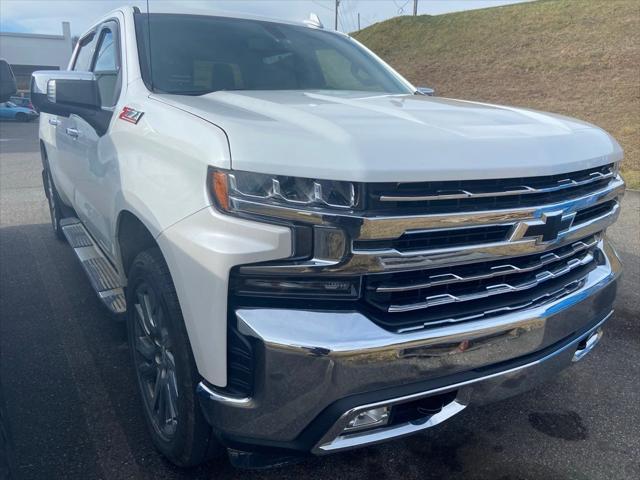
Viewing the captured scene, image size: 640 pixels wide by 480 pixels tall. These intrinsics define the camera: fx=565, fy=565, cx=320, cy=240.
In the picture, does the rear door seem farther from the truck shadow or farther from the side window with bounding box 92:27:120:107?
the truck shadow

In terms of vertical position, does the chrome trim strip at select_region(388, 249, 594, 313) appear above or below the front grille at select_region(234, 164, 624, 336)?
below

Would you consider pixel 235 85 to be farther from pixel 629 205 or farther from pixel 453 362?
pixel 629 205

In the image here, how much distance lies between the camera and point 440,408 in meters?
2.00

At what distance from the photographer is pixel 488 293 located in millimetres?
2006

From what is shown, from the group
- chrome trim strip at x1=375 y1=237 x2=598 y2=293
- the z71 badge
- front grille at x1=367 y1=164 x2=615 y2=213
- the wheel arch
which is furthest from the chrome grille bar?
the z71 badge

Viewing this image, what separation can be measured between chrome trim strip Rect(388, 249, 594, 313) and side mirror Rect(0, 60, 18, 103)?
2.53 meters

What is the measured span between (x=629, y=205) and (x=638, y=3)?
58.2 feet

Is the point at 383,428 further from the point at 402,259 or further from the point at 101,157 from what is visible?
the point at 101,157

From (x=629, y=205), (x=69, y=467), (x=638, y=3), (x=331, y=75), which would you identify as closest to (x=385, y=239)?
(x=69, y=467)

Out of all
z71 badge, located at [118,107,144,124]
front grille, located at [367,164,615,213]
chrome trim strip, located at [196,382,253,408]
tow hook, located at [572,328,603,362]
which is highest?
z71 badge, located at [118,107,144,124]

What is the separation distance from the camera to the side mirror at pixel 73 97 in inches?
112

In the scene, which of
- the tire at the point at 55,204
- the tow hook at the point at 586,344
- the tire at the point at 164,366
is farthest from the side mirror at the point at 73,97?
the tow hook at the point at 586,344

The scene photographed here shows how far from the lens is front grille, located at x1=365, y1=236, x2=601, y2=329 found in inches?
72.4

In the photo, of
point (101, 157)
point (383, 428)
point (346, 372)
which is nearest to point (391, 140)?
point (346, 372)
